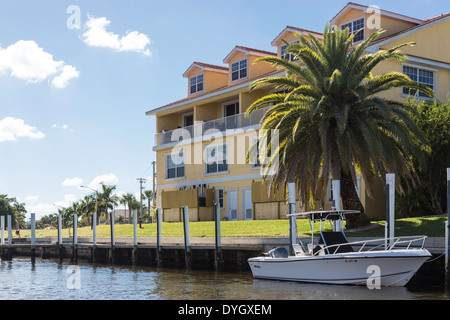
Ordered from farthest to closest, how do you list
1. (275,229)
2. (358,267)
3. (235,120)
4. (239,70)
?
(239,70) < (235,120) < (275,229) < (358,267)

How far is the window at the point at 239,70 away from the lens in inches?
1880

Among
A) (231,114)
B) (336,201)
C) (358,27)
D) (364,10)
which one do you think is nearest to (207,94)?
(231,114)

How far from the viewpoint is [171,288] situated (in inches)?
974

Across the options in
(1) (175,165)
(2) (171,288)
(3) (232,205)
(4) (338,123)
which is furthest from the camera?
(1) (175,165)

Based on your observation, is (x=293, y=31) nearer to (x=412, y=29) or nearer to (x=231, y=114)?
(x=412, y=29)

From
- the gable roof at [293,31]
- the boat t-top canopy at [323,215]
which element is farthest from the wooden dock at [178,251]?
the gable roof at [293,31]

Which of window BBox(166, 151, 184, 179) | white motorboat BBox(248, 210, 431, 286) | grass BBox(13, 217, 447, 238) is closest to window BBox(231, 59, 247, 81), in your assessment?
window BBox(166, 151, 184, 179)

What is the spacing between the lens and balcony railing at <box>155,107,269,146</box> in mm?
44344

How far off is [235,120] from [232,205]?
19.8 ft

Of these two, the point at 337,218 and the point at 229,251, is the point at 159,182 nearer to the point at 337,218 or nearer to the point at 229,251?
the point at 229,251

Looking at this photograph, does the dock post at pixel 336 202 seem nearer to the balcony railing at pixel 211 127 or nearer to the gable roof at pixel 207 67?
the balcony railing at pixel 211 127

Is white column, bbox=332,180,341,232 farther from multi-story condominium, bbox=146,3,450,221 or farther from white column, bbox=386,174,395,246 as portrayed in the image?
multi-story condominium, bbox=146,3,450,221

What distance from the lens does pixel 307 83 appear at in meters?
31.9

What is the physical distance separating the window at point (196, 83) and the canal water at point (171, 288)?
21.8 metres
